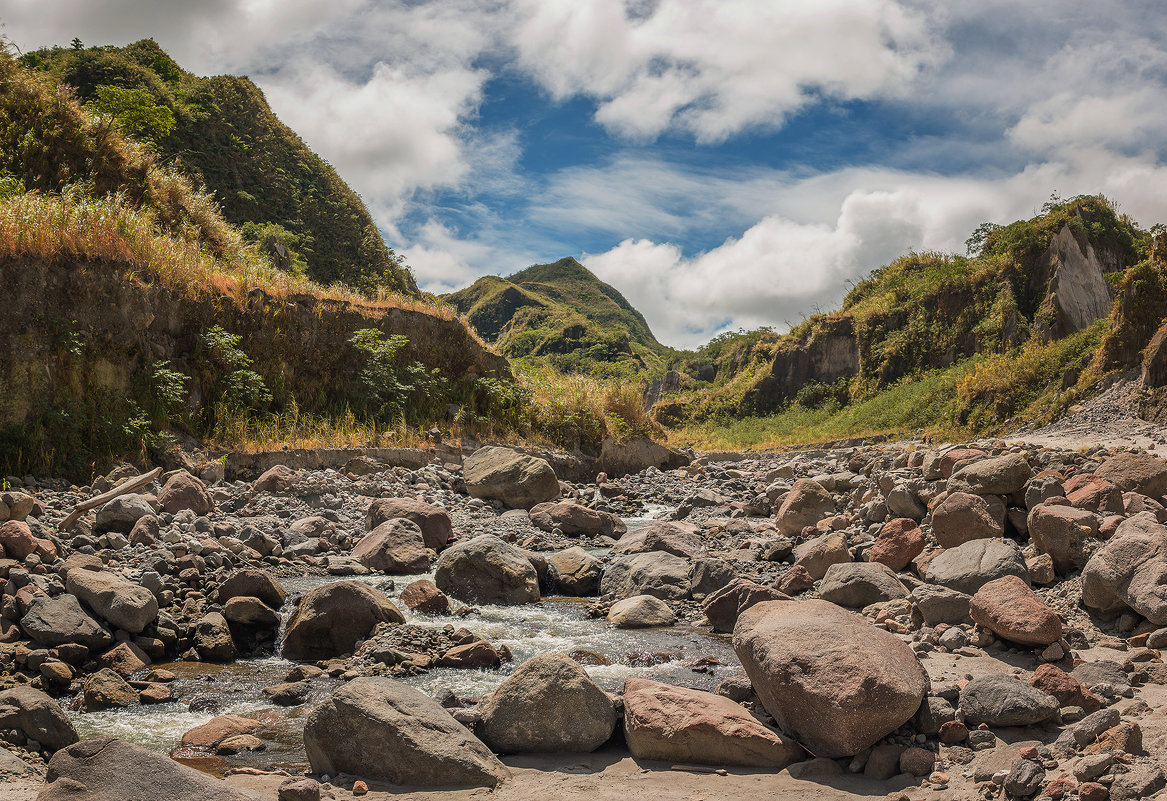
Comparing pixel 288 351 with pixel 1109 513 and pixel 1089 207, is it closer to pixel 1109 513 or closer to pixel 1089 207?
pixel 1109 513

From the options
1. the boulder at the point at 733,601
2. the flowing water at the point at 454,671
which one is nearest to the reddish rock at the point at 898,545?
the boulder at the point at 733,601

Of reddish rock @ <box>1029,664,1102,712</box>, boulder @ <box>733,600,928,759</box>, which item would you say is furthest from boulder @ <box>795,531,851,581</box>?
reddish rock @ <box>1029,664,1102,712</box>

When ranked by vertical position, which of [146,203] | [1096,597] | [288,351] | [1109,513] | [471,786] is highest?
[146,203]

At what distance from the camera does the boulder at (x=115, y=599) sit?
5199 millimetres

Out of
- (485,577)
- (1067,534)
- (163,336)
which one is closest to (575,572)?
(485,577)

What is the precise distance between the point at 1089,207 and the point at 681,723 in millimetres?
37079

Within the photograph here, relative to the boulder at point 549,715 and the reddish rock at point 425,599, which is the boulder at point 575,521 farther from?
the boulder at point 549,715

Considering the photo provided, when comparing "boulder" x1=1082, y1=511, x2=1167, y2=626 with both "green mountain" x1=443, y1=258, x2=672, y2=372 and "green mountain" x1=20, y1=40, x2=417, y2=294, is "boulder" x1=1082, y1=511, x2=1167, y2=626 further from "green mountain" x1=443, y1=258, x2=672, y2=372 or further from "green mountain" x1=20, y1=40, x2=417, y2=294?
"green mountain" x1=443, y1=258, x2=672, y2=372

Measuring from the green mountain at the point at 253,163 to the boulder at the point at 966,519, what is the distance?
35.8 meters

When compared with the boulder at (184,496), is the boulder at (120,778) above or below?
below

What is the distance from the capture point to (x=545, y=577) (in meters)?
7.83

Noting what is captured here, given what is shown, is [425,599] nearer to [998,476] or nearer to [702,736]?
[702,736]

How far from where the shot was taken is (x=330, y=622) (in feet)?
18.1

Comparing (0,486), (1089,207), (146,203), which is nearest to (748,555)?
(0,486)
